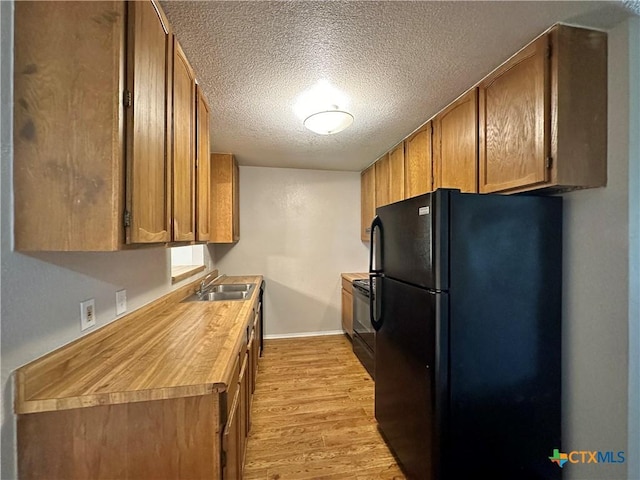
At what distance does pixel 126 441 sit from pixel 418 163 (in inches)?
→ 99.0

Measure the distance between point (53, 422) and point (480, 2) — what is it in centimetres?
217

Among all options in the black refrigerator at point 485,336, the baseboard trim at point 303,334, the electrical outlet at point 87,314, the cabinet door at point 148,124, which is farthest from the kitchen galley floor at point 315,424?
the cabinet door at point 148,124

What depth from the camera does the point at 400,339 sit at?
1.63 meters

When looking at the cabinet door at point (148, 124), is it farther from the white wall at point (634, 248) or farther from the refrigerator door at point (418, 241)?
the white wall at point (634, 248)

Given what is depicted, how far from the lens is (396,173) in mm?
2826

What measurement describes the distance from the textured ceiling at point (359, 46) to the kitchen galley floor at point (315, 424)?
7.67 ft

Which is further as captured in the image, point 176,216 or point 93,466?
point 176,216

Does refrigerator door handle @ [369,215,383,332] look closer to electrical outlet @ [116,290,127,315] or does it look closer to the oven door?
the oven door

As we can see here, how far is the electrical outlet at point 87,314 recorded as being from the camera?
1121mm

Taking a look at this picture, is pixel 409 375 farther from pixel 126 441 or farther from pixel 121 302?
pixel 121 302

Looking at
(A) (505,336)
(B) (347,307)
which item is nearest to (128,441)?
(A) (505,336)

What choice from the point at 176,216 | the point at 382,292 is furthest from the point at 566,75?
the point at 176,216

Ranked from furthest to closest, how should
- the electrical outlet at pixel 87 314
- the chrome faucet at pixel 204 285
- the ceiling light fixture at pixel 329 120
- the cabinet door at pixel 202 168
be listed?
the chrome faucet at pixel 204 285
the ceiling light fixture at pixel 329 120
the cabinet door at pixel 202 168
the electrical outlet at pixel 87 314

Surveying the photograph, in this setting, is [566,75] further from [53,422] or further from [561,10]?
[53,422]
